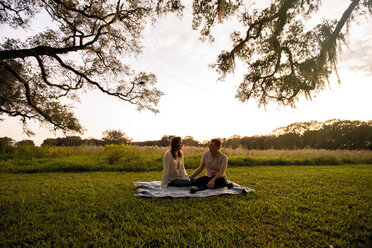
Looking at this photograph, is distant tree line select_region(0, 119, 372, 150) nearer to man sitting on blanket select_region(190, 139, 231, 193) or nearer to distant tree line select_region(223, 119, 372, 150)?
distant tree line select_region(223, 119, 372, 150)

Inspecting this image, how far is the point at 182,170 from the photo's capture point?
515 cm

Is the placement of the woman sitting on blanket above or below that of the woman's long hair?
below

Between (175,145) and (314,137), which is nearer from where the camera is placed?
(175,145)

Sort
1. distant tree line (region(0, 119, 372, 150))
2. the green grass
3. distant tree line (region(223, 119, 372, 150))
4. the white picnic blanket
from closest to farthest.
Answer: the green grass < the white picnic blanket < distant tree line (region(0, 119, 372, 150)) < distant tree line (region(223, 119, 372, 150))

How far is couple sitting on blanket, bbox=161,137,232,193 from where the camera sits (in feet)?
15.4

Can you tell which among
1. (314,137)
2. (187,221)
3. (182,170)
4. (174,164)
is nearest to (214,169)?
(182,170)

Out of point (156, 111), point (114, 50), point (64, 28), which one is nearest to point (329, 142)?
point (156, 111)

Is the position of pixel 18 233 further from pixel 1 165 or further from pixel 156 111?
pixel 1 165

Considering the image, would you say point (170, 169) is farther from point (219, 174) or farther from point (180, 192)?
point (219, 174)

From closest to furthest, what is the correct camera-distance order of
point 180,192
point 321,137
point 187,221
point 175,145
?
point 187,221 → point 180,192 → point 175,145 → point 321,137

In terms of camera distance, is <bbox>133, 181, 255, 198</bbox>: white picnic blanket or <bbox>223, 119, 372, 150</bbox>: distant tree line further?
<bbox>223, 119, 372, 150</bbox>: distant tree line

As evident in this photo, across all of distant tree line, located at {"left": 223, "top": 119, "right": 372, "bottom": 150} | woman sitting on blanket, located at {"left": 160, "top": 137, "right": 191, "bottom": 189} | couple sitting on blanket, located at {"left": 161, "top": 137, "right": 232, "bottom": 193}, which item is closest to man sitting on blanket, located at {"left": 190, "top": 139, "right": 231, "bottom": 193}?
couple sitting on blanket, located at {"left": 161, "top": 137, "right": 232, "bottom": 193}

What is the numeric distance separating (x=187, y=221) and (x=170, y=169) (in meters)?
2.33

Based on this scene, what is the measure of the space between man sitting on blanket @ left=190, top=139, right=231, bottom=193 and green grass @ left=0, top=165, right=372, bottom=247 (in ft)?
2.40
